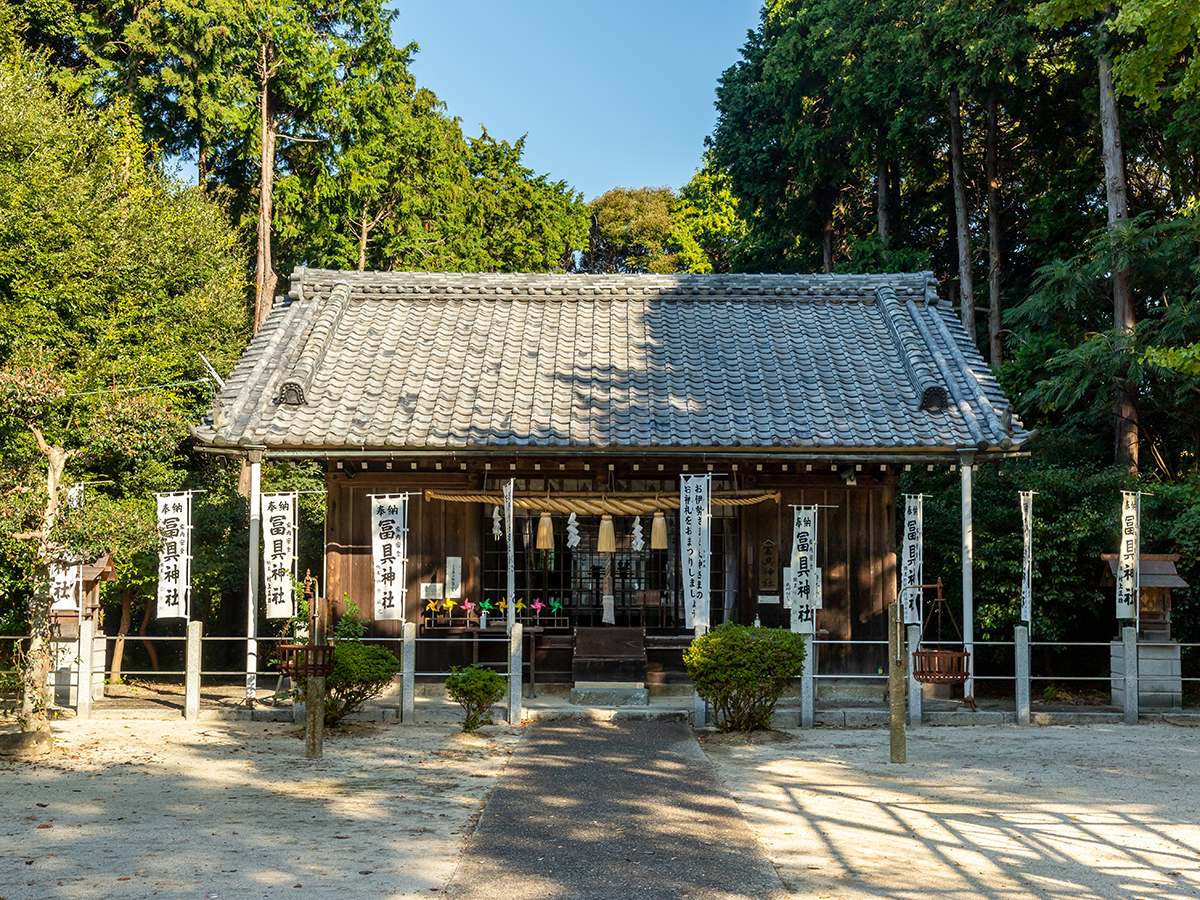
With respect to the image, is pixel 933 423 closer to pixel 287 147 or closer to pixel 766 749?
pixel 766 749

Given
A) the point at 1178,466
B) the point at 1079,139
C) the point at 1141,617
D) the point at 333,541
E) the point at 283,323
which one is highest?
the point at 1079,139

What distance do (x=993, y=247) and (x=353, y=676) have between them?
20.1 meters

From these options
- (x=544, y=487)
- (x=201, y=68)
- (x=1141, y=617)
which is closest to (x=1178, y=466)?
(x=1141, y=617)

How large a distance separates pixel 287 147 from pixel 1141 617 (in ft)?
77.7

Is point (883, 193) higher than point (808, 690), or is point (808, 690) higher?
point (883, 193)

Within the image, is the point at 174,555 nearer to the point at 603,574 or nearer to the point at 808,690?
the point at 603,574

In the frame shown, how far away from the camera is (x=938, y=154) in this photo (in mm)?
28266

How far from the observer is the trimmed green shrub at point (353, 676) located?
38.1 ft

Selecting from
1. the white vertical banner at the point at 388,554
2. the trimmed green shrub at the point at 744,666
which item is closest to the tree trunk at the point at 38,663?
the white vertical banner at the point at 388,554

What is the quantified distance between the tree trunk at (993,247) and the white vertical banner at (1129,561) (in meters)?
11.3

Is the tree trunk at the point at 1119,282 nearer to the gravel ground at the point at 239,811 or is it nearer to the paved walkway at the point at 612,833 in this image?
the paved walkway at the point at 612,833

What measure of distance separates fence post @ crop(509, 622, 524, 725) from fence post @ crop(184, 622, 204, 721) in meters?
4.04

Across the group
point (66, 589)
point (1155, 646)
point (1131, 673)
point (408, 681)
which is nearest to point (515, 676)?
point (408, 681)

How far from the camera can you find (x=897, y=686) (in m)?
10.4
